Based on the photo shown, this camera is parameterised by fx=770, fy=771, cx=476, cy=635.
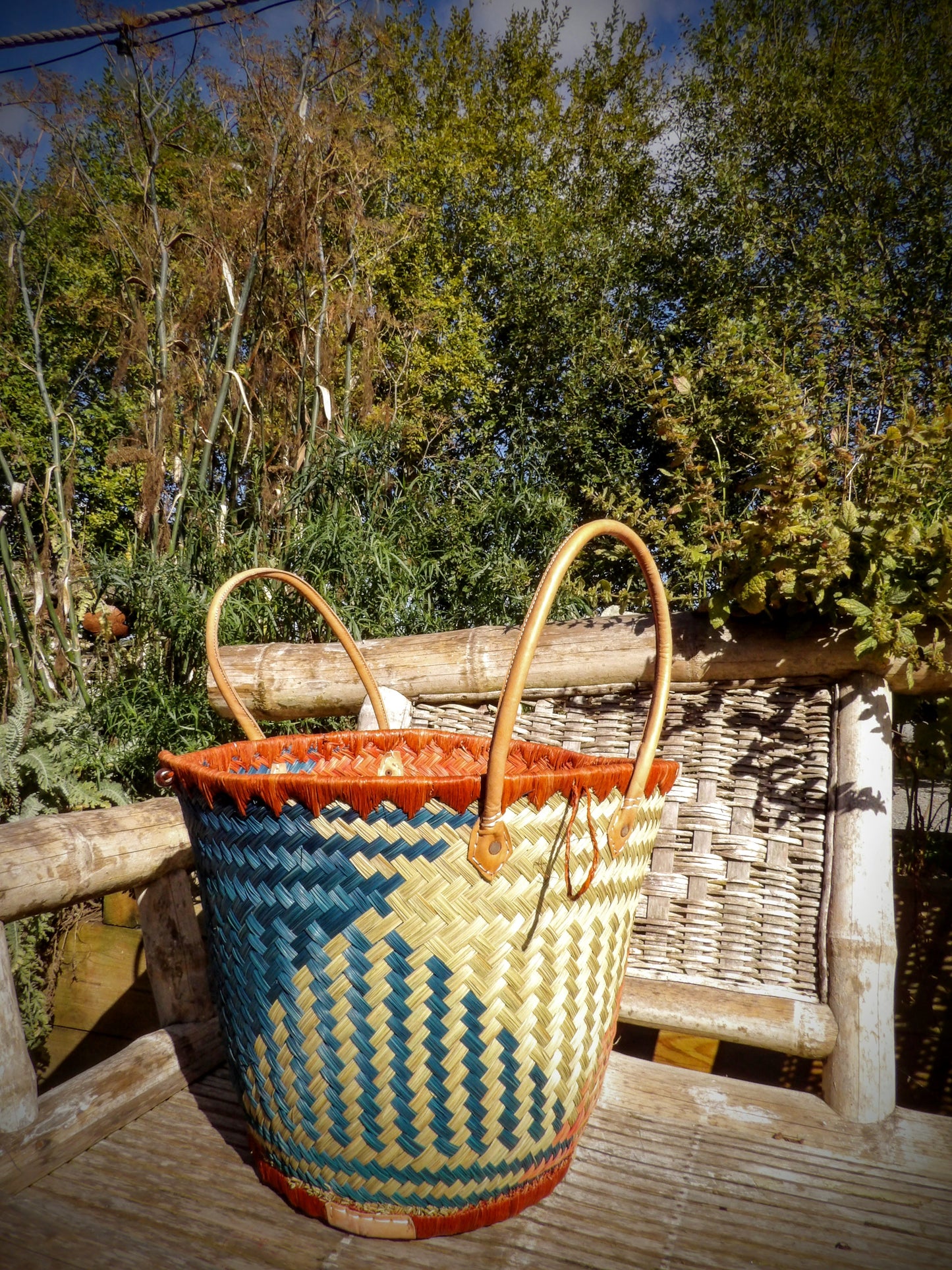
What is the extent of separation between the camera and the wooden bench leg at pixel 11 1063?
115cm

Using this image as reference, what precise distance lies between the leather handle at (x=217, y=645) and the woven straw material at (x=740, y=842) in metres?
0.51

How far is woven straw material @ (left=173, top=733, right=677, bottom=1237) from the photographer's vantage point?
2.97ft

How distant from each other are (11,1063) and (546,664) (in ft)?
4.04

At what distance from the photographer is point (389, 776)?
942mm

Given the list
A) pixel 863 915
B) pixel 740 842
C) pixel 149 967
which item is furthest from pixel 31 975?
pixel 863 915

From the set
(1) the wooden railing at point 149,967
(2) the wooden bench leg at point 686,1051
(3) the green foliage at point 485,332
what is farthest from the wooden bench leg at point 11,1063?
(2) the wooden bench leg at point 686,1051

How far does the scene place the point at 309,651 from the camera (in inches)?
83.1

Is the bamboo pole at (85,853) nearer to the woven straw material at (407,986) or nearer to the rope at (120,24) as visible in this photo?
the woven straw material at (407,986)

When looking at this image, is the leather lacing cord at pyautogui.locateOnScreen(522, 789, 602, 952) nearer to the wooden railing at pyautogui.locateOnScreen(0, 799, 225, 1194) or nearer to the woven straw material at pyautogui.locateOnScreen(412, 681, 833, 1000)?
the woven straw material at pyautogui.locateOnScreen(412, 681, 833, 1000)

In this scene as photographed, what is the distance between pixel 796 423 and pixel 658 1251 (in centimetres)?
136

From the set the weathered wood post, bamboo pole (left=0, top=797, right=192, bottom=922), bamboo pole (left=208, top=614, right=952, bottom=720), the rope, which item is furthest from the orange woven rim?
the rope

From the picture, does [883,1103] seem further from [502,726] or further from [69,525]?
[69,525]

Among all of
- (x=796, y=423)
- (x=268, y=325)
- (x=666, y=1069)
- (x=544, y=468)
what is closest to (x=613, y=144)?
(x=544, y=468)

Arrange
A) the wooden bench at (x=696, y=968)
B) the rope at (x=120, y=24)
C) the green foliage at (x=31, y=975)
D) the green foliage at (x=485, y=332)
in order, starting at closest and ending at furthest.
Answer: the wooden bench at (x=696, y=968)
the green foliage at (x=485, y=332)
the green foliage at (x=31, y=975)
the rope at (x=120, y=24)
